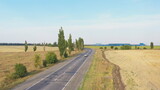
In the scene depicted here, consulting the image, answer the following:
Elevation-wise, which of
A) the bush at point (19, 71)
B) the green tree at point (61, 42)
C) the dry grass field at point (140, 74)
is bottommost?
the dry grass field at point (140, 74)

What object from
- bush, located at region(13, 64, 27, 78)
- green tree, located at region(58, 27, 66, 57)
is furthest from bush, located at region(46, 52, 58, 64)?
bush, located at region(13, 64, 27, 78)

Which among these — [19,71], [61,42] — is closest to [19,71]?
[19,71]

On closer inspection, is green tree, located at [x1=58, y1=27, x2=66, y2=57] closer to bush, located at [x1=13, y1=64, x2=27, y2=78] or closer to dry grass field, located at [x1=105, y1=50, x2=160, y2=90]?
dry grass field, located at [x1=105, y1=50, x2=160, y2=90]

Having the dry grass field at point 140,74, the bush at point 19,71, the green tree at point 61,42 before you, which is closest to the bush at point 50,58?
the green tree at point 61,42

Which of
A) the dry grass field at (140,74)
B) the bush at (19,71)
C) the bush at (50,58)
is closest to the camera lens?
the dry grass field at (140,74)

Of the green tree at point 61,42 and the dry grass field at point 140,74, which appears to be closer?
the dry grass field at point 140,74

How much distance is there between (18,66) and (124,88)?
1659 centimetres

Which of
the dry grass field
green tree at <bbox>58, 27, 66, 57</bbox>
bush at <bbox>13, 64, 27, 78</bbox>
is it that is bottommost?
the dry grass field

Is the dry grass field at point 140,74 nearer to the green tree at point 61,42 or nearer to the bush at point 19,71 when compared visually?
the bush at point 19,71

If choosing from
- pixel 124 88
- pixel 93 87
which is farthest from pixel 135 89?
pixel 93 87

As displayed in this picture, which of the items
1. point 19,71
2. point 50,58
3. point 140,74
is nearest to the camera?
point 19,71

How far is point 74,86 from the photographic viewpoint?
19172 mm

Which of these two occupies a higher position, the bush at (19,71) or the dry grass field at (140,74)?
the bush at (19,71)

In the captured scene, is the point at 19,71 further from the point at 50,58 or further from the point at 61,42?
the point at 61,42
